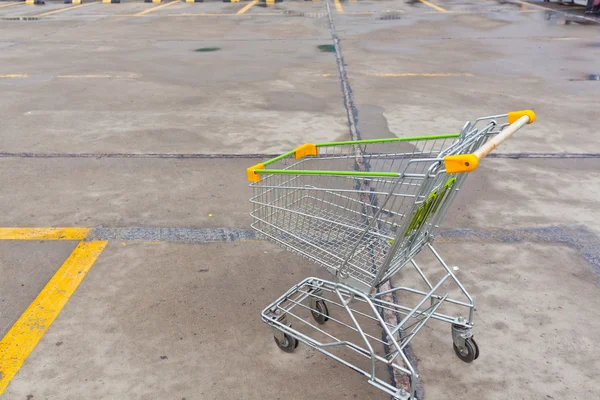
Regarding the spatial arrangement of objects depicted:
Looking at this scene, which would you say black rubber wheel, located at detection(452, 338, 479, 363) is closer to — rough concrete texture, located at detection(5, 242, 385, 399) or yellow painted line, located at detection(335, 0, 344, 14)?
rough concrete texture, located at detection(5, 242, 385, 399)

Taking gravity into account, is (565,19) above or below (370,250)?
above

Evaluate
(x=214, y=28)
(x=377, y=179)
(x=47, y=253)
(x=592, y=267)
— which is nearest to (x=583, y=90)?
(x=592, y=267)

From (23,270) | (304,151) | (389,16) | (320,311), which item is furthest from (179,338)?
(389,16)

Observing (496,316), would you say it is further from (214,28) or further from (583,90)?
(214,28)

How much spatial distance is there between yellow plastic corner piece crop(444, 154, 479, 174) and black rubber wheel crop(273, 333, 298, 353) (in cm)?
129

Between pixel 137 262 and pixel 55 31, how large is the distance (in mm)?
11849

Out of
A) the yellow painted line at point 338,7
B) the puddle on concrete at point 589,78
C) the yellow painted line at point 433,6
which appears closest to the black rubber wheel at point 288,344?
the puddle on concrete at point 589,78

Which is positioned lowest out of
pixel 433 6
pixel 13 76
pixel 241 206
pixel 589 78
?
pixel 241 206

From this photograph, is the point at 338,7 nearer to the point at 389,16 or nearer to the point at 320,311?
the point at 389,16

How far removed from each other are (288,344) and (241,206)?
5.74 feet

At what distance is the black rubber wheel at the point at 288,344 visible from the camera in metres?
2.76

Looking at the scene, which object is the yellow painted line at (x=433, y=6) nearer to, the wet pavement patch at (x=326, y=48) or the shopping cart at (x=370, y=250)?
the wet pavement patch at (x=326, y=48)

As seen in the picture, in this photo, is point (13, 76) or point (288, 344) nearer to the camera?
point (288, 344)

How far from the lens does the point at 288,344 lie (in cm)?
277
